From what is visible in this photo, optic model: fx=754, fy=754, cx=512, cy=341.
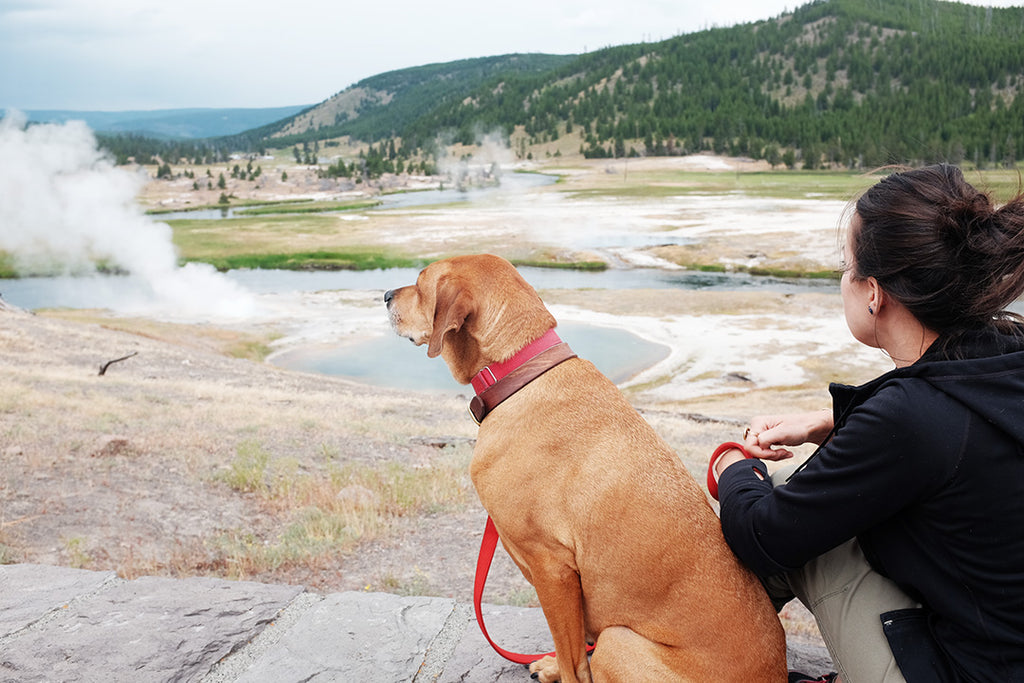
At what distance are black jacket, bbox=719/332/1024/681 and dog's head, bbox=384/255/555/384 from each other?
4.72ft

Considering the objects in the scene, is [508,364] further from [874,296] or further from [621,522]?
[874,296]

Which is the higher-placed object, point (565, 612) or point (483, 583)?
point (565, 612)

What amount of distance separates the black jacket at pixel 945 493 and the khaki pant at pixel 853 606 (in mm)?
119

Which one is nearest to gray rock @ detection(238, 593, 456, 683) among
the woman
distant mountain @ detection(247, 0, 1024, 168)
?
the woman

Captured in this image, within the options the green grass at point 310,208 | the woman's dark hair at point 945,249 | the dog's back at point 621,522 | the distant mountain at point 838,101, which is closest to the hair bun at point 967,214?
the woman's dark hair at point 945,249

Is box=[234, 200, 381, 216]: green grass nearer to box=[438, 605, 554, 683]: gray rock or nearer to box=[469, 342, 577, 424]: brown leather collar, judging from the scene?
box=[438, 605, 554, 683]: gray rock

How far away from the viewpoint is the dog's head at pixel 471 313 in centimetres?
355

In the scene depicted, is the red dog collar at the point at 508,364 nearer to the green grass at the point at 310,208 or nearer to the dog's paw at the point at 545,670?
the dog's paw at the point at 545,670

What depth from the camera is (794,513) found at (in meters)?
2.55

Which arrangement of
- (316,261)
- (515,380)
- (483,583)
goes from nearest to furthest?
(515,380) → (483,583) → (316,261)

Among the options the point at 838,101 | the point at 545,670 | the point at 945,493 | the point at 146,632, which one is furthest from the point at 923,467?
the point at 838,101

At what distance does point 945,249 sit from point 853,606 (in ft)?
4.26

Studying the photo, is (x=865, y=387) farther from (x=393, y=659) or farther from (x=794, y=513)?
(x=393, y=659)

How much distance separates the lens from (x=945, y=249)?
2.41 meters
